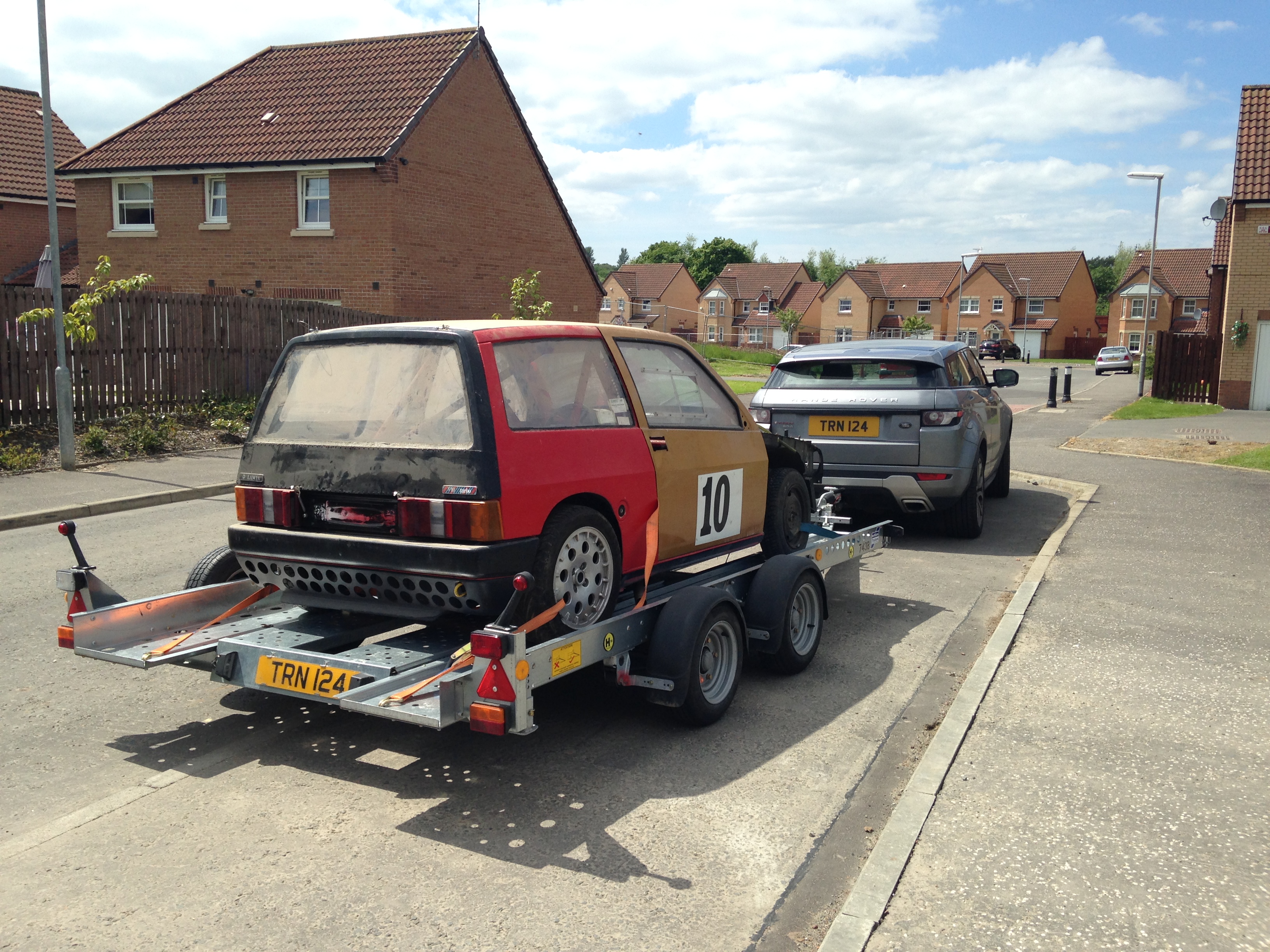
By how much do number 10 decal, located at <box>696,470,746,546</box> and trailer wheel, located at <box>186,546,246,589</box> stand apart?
2.42 m

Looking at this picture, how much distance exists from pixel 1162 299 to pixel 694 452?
93.7 m

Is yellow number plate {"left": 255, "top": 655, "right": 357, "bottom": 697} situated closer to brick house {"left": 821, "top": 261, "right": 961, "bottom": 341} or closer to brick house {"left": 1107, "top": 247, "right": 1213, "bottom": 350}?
brick house {"left": 1107, "top": 247, "right": 1213, "bottom": 350}

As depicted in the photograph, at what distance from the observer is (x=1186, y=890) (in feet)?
11.8

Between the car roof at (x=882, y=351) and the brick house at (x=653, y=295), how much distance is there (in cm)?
9532

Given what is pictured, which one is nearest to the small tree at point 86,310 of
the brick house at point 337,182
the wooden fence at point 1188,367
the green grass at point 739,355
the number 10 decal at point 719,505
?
the brick house at point 337,182

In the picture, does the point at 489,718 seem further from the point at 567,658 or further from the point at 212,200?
the point at 212,200

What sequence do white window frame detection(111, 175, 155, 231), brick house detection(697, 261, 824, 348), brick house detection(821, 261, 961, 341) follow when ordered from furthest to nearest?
1. brick house detection(697, 261, 824, 348)
2. brick house detection(821, 261, 961, 341)
3. white window frame detection(111, 175, 155, 231)

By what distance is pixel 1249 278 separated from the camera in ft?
91.5

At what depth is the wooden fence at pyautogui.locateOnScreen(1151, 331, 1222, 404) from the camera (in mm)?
30297

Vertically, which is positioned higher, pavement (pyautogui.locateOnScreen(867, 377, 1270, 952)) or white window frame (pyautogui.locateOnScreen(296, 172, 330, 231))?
white window frame (pyautogui.locateOnScreen(296, 172, 330, 231))

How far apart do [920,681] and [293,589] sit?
134 inches

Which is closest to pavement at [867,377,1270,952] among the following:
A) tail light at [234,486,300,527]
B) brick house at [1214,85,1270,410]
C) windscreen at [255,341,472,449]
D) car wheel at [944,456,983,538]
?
car wheel at [944,456,983,538]

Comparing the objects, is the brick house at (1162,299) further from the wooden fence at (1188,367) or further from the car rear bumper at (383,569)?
the car rear bumper at (383,569)

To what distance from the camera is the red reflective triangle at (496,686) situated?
154 inches
